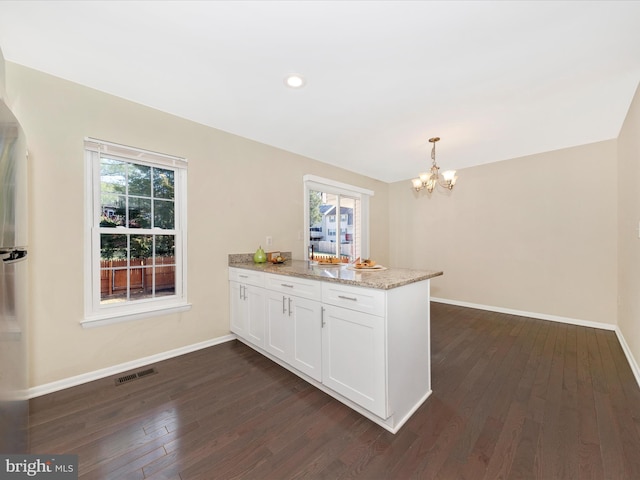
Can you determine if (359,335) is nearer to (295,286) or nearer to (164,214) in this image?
(295,286)

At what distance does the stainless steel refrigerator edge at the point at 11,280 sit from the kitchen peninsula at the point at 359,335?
152cm

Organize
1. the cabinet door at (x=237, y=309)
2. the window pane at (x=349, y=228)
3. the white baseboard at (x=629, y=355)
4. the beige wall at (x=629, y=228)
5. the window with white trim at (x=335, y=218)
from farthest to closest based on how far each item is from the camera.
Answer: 1. the window pane at (x=349, y=228)
2. the window with white trim at (x=335, y=218)
3. the cabinet door at (x=237, y=309)
4. the beige wall at (x=629, y=228)
5. the white baseboard at (x=629, y=355)

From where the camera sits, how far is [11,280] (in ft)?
3.45

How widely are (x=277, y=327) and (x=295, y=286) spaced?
484mm

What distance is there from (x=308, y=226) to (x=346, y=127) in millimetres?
1547

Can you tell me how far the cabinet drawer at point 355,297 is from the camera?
5.24 ft

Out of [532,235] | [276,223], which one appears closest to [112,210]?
[276,223]

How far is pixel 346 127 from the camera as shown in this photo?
9.82ft

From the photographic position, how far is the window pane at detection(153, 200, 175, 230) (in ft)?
8.54

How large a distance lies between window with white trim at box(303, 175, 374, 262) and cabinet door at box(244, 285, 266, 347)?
4.65 ft

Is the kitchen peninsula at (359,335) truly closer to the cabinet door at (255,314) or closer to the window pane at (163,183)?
the cabinet door at (255,314)

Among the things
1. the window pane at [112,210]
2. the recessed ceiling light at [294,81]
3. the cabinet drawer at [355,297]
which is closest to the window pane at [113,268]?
the window pane at [112,210]

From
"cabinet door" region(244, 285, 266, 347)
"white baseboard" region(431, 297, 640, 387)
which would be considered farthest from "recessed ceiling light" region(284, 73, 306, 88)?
"white baseboard" region(431, 297, 640, 387)

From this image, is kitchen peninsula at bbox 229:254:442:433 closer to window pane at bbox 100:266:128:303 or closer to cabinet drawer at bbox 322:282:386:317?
cabinet drawer at bbox 322:282:386:317
